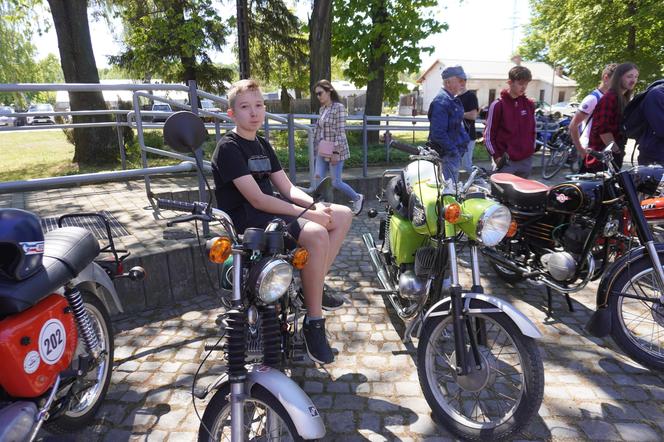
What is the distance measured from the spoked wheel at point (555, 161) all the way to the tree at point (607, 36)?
31.6ft

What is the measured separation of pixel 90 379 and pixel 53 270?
0.88m

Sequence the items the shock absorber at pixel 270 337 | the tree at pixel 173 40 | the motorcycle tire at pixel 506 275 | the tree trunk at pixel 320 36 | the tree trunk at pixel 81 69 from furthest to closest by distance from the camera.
Answer: the tree at pixel 173 40, the tree trunk at pixel 320 36, the tree trunk at pixel 81 69, the motorcycle tire at pixel 506 275, the shock absorber at pixel 270 337

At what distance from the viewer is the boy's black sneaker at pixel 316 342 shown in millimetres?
2635

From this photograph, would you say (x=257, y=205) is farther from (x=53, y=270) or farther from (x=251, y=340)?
(x=53, y=270)

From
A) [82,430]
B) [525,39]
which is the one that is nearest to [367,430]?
[82,430]

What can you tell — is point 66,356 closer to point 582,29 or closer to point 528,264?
point 528,264

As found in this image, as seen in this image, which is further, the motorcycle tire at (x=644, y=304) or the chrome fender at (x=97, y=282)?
the motorcycle tire at (x=644, y=304)

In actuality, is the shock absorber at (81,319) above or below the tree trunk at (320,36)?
below

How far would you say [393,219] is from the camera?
3.58 metres

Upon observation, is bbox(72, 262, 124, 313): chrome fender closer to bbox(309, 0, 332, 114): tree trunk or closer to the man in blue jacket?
the man in blue jacket

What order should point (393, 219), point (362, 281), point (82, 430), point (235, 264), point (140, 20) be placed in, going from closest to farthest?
point (235, 264) → point (82, 430) → point (393, 219) → point (362, 281) → point (140, 20)

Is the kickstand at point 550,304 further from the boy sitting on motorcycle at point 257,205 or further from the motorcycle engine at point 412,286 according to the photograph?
the boy sitting on motorcycle at point 257,205

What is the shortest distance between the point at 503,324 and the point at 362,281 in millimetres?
2337

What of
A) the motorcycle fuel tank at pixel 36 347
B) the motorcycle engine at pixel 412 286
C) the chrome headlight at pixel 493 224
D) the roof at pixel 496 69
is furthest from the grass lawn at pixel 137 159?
the roof at pixel 496 69
